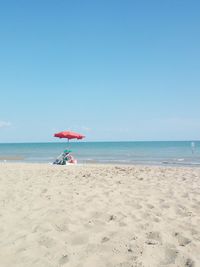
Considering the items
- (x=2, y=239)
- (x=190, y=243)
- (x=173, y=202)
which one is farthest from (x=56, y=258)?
(x=173, y=202)

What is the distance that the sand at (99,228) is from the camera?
313 cm

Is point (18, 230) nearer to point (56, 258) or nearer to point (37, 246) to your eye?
point (37, 246)

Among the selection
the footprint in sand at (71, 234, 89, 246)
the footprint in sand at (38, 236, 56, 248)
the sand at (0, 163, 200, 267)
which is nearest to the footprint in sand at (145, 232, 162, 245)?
the sand at (0, 163, 200, 267)

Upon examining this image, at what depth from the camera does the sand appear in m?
3.13

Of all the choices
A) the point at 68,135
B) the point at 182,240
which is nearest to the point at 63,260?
the point at 182,240

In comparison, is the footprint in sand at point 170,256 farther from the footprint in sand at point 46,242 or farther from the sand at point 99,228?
the footprint in sand at point 46,242

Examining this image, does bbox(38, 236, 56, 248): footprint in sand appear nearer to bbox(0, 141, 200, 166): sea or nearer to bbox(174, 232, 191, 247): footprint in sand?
bbox(174, 232, 191, 247): footprint in sand

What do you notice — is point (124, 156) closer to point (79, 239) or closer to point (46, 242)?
point (79, 239)

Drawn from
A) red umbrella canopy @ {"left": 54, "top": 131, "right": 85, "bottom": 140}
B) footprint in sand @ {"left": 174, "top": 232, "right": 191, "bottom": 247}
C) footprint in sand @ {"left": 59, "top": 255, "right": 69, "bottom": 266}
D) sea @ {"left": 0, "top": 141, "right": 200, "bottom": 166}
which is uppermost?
red umbrella canopy @ {"left": 54, "top": 131, "right": 85, "bottom": 140}

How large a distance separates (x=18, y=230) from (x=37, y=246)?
0.62 m

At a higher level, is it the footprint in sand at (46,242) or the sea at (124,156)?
the sea at (124,156)

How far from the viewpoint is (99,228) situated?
3994 millimetres

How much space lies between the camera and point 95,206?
5121 mm

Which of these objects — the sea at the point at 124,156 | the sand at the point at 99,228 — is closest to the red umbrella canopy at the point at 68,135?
the sea at the point at 124,156
